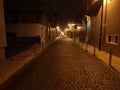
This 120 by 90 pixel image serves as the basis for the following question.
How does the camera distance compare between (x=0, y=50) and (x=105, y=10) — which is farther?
(x=105, y=10)

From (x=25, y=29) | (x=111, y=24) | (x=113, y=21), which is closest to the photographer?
(x=113, y=21)

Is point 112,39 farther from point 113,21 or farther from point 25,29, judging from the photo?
point 25,29

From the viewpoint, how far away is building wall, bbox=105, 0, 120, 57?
43.0 feet

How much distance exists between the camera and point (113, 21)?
46.7ft

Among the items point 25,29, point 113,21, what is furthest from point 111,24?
point 25,29

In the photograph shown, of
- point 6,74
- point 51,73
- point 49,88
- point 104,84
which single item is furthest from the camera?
point 51,73

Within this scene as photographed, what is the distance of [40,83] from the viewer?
659cm

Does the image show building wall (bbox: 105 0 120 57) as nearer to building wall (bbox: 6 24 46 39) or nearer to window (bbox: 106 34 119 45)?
window (bbox: 106 34 119 45)

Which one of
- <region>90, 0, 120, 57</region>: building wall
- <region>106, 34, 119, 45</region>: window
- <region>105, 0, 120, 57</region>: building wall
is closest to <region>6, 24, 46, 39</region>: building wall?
<region>90, 0, 120, 57</region>: building wall

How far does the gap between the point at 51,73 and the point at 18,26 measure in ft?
68.0

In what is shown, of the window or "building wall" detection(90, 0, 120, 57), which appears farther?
the window

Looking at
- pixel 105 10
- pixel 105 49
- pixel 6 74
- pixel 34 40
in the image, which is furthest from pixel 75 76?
pixel 34 40

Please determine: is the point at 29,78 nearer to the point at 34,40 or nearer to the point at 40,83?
the point at 40,83

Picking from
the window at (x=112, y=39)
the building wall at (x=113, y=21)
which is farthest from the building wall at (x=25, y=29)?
the window at (x=112, y=39)
